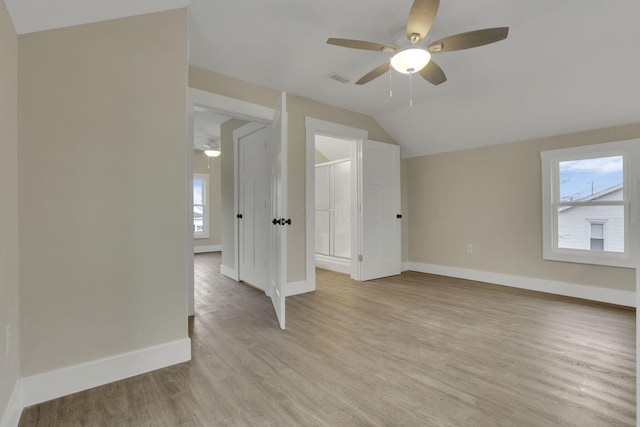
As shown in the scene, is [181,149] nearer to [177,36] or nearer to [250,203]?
[177,36]

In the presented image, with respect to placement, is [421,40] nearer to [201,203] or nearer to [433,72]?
[433,72]

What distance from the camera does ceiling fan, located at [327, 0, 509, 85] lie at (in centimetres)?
190

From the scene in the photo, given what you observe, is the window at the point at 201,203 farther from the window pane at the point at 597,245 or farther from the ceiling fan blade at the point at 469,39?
the window pane at the point at 597,245

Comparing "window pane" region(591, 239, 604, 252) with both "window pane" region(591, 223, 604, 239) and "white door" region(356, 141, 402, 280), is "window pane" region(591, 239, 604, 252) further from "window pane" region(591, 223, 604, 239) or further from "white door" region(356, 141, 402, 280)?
"white door" region(356, 141, 402, 280)

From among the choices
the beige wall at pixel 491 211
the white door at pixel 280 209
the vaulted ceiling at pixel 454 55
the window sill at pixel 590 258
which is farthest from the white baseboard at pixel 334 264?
the window sill at pixel 590 258

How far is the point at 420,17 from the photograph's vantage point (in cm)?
193

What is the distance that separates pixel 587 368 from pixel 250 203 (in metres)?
3.56

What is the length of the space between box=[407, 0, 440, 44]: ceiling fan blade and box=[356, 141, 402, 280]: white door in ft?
7.77

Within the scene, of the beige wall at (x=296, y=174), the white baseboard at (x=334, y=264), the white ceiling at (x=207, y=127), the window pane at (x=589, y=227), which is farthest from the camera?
the white baseboard at (x=334, y=264)

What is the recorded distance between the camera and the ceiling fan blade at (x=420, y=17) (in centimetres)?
181

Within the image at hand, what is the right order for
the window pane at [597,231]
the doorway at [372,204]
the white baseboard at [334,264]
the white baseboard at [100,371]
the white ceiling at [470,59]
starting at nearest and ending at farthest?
the white baseboard at [100,371] < the white ceiling at [470,59] < the window pane at [597,231] < the doorway at [372,204] < the white baseboard at [334,264]

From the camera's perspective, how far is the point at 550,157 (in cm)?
380

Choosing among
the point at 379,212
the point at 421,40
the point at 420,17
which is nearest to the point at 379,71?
the point at 421,40

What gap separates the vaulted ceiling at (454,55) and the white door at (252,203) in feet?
2.78
